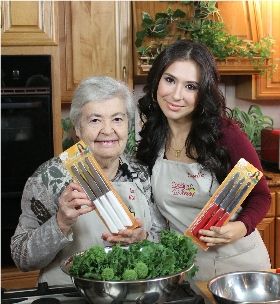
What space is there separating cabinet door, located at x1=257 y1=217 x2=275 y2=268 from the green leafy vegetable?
1972 mm

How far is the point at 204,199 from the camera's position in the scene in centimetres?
179

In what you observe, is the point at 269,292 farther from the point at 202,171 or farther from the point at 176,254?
the point at 202,171

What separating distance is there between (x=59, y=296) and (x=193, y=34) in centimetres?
219

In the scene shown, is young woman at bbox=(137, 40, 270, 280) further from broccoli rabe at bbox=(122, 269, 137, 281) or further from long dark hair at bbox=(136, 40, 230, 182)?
broccoli rabe at bbox=(122, 269, 137, 281)

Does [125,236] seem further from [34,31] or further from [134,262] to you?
[34,31]

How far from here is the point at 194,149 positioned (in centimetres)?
182

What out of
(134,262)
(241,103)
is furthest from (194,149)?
(241,103)

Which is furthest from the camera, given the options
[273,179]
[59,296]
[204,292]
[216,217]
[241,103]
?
[241,103]

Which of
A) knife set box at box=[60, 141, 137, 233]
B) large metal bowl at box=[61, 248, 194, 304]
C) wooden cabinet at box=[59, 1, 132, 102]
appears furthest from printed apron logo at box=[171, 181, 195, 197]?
wooden cabinet at box=[59, 1, 132, 102]

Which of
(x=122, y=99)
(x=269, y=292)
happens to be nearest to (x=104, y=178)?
(x=122, y=99)

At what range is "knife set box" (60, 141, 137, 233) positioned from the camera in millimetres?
1247

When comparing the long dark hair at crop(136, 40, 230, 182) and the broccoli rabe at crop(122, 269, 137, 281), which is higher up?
the long dark hair at crop(136, 40, 230, 182)

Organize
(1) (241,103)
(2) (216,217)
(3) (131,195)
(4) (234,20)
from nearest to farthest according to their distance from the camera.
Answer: (2) (216,217)
(3) (131,195)
(4) (234,20)
(1) (241,103)

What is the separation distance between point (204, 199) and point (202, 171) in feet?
0.33
